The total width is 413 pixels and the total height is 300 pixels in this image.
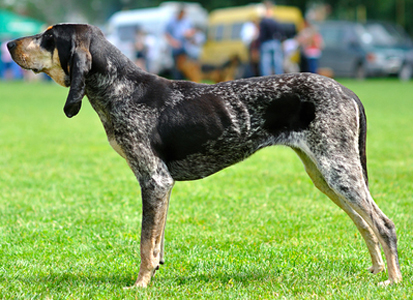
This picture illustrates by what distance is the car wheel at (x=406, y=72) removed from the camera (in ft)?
93.5

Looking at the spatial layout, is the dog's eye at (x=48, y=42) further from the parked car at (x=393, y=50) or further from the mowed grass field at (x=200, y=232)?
the parked car at (x=393, y=50)

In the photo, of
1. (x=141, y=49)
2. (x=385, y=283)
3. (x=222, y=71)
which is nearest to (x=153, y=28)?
(x=141, y=49)

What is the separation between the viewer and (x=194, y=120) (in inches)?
154

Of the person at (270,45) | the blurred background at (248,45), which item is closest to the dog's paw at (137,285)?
the person at (270,45)

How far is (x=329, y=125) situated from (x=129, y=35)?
31.2 meters

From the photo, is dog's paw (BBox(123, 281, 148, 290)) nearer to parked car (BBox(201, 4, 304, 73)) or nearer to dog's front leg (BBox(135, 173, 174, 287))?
dog's front leg (BBox(135, 173, 174, 287))

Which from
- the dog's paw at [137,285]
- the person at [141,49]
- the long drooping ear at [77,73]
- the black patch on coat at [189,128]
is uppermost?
the long drooping ear at [77,73]

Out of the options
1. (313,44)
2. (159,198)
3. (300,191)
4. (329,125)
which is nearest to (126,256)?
(159,198)

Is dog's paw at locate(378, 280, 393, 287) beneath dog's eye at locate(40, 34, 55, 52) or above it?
beneath

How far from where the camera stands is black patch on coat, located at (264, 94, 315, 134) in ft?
12.5

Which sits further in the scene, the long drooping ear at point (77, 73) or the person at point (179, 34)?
the person at point (179, 34)

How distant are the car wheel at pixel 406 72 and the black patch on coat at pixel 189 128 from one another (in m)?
26.8

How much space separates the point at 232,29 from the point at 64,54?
25.7 metres

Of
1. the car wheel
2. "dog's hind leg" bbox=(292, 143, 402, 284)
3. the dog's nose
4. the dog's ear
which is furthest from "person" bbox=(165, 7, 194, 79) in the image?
"dog's hind leg" bbox=(292, 143, 402, 284)
